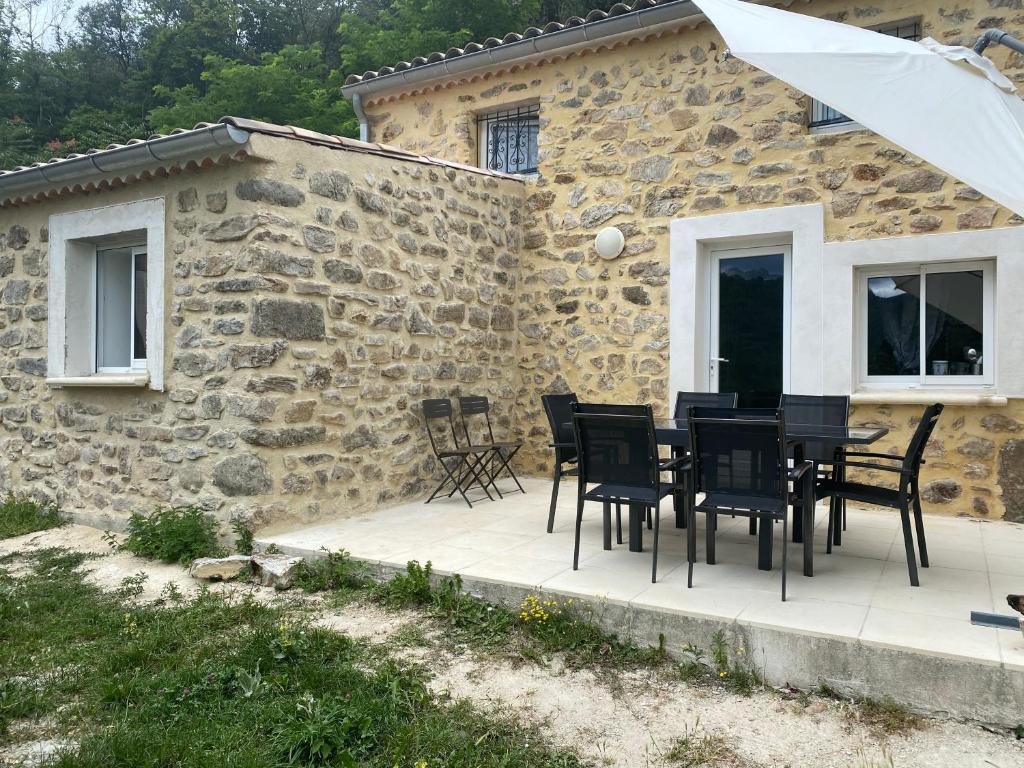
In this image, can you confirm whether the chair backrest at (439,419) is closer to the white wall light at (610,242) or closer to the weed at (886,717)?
the white wall light at (610,242)

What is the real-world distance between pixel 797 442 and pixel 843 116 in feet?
10.1

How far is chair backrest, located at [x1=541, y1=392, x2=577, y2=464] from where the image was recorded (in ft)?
16.3

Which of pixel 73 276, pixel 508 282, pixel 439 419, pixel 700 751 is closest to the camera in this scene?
pixel 700 751

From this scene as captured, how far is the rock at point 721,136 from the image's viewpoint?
593cm

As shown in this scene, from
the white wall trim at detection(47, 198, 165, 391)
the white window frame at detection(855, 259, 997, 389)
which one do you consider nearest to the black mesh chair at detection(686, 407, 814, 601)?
the white window frame at detection(855, 259, 997, 389)

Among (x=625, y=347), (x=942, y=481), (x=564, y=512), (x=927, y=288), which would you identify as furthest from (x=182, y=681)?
(x=927, y=288)

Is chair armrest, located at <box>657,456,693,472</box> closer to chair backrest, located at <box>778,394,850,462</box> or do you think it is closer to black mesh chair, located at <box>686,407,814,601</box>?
black mesh chair, located at <box>686,407,814,601</box>

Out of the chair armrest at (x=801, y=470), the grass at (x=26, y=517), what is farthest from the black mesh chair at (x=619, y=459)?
the grass at (x=26, y=517)

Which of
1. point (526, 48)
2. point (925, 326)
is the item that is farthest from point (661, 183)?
point (925, 326)

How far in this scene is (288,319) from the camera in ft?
15.8

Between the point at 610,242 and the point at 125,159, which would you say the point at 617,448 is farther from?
the point at 125,159

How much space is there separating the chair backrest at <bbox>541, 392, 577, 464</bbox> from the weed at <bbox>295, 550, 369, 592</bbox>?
1.47 meters

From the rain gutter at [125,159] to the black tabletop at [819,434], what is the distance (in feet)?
9.84

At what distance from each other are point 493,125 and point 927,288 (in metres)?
4.17
